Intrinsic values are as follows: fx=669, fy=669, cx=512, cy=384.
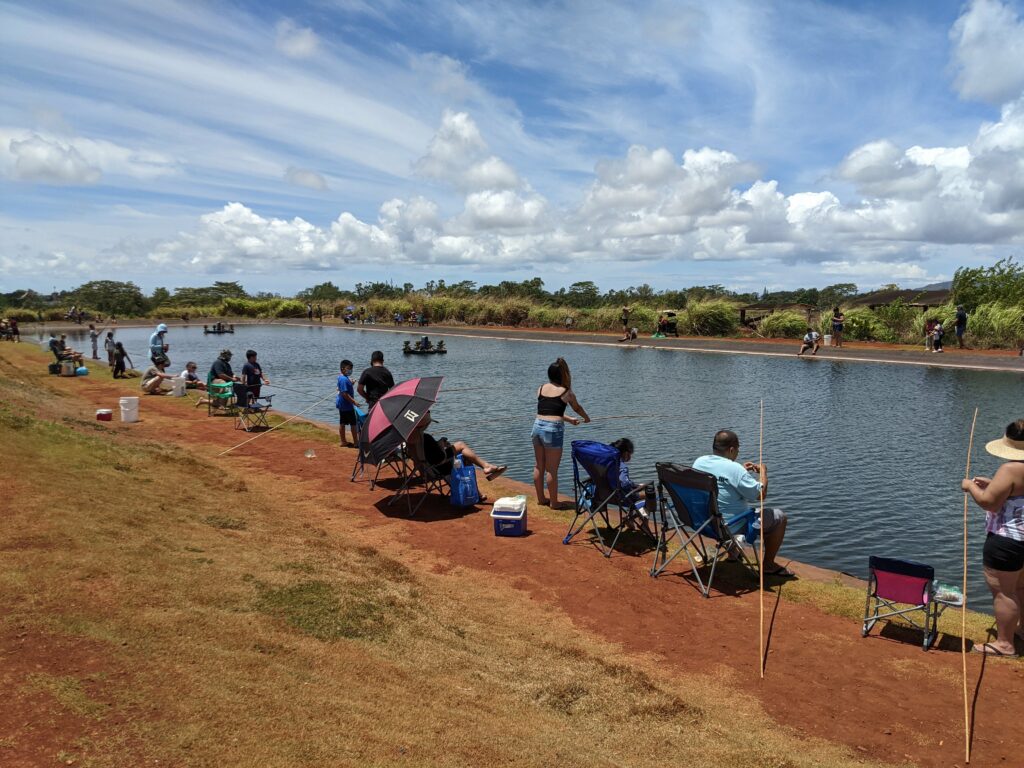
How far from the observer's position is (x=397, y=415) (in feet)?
30.0

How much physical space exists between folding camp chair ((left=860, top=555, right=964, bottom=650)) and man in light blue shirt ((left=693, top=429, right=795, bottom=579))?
1240mm

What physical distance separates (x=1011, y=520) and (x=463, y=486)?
6416mm

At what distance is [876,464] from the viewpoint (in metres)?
13.3

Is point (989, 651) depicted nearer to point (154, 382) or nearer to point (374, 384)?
point (374, 384)

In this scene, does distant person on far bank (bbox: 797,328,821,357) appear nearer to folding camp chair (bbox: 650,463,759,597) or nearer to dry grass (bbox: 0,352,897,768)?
folding camp chair (bbox: 650,463,759,597)

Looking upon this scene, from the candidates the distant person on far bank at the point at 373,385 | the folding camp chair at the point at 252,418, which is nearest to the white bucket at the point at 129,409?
the folding camp chair at the point at 252,418

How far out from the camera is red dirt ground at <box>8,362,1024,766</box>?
15.0 ft

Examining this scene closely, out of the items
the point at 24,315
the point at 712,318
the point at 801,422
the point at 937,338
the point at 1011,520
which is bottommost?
the point at 801,422

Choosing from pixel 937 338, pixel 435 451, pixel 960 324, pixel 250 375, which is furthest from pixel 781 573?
pixel 960 324

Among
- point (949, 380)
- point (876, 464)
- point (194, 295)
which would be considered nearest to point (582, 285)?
point (194, 295)

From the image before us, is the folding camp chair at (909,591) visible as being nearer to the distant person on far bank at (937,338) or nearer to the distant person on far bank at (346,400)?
the distant person on far bank at (346,400)

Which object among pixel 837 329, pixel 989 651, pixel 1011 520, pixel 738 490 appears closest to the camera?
pixel 1011 520

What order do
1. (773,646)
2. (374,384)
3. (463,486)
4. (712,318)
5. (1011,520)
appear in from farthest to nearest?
→ (712,318)
(374,384)
(463,486)
(773,646)
(1011,520)

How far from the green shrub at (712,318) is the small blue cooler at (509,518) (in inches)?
1634
